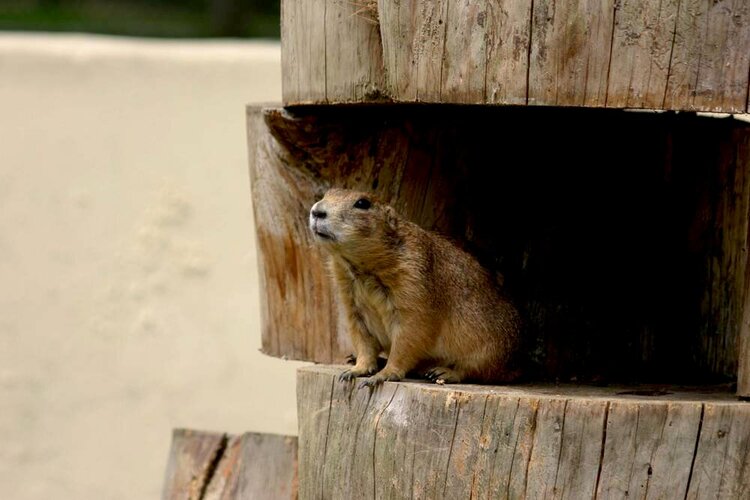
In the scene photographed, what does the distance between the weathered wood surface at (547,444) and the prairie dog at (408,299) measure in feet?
1.30

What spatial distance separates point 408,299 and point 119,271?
4296 millimetres

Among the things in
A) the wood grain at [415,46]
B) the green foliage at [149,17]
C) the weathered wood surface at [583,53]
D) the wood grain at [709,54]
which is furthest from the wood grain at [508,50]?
the green foliage at [149,17]

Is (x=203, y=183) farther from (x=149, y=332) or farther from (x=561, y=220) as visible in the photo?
(x=561, y=220)

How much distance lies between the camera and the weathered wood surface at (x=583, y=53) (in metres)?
5.42

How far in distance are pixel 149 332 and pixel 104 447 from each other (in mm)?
877

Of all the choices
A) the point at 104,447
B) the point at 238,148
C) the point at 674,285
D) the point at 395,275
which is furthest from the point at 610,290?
the point at 104,447

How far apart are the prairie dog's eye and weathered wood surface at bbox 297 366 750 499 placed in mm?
860

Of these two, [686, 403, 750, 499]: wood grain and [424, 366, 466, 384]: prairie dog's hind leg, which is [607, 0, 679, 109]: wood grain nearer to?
[686, 403, 750, 499]: wood grain

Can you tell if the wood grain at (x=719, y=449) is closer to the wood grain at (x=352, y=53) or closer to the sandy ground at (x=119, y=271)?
the wood grain at (x=352, y=53)

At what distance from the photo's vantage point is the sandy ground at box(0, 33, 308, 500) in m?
10.2

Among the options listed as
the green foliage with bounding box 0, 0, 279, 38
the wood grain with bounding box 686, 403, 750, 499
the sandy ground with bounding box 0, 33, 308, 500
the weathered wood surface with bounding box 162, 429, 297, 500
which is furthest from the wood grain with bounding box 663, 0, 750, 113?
the green foliage with bounding box 0, 0, 279, 38

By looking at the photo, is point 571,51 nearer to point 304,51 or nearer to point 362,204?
point 362,204

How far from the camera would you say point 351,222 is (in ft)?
21.0

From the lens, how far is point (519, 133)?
750 cm
